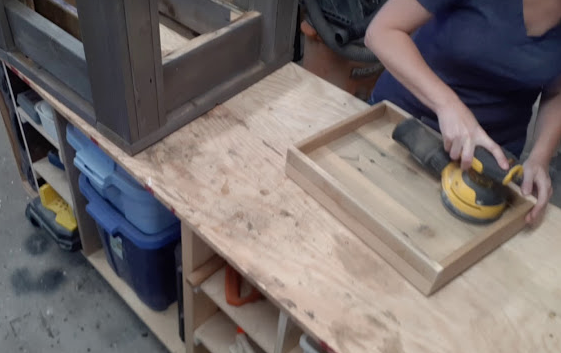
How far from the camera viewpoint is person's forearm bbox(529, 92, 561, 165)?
98 cm

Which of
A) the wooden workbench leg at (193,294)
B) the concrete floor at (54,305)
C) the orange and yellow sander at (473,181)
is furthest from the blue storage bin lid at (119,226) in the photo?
the orange and yellow sander at (473,181)

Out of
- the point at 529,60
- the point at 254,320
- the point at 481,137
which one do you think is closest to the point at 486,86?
the point at 529,60

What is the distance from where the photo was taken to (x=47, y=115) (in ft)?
4.23

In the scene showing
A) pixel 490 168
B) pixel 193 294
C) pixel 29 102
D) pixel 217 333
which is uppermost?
pixel 490 168

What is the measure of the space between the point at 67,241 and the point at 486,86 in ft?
3.96

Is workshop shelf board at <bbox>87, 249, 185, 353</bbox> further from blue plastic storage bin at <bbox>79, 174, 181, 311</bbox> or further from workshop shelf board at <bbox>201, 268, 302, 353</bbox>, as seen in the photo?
workshop shelf board at <bbox>201, 268, 302, 353</bbox>

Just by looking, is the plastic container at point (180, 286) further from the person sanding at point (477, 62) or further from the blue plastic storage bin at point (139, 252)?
the person sanding at point (477, 62)

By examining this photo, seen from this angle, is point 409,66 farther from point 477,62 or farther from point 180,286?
point 180,286

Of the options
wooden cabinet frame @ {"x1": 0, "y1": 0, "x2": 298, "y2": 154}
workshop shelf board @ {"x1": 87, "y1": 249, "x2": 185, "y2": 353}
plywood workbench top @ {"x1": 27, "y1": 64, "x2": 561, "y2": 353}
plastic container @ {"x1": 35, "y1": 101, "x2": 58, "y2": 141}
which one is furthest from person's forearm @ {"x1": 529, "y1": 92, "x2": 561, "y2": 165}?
plastic container @ {"x1": 35, "y1": 101, "x2": 58, "y2": 141}

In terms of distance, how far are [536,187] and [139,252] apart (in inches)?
33.7

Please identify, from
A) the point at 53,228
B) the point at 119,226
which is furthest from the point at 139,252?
the point at 53,228

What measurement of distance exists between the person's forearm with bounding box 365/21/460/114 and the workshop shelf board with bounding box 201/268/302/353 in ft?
1.71

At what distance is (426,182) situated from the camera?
0.91m

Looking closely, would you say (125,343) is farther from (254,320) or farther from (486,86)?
(486,86)
